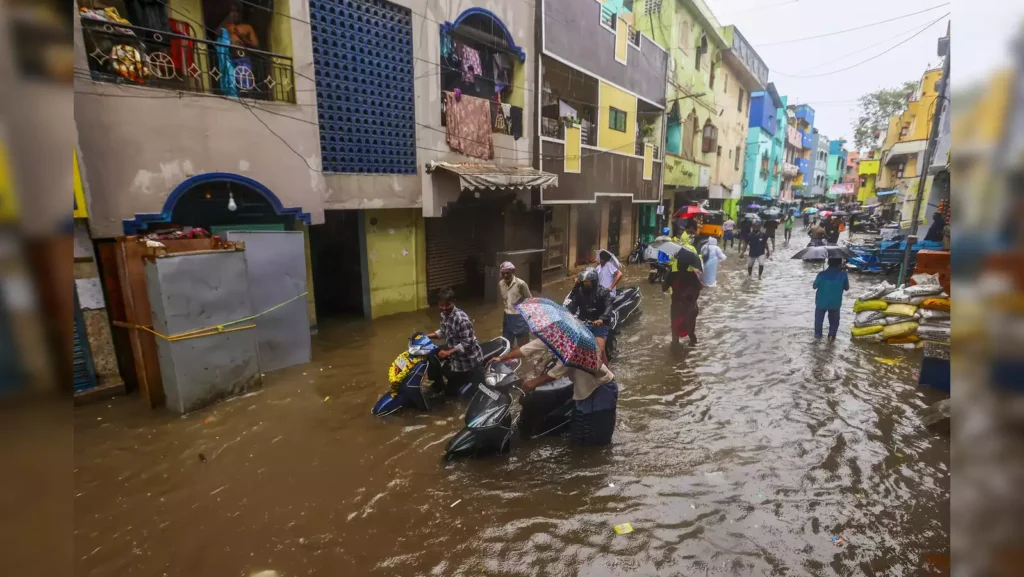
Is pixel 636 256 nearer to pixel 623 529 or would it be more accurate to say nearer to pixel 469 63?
pixel 469 63

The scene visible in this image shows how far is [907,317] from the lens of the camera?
8.84 metres

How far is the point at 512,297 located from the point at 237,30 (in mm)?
6310

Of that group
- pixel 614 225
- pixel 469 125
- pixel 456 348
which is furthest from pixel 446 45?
pixel 614 225

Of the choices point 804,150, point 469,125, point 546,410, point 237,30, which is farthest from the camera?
point 804,150

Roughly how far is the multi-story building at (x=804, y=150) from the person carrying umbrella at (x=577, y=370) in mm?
59585

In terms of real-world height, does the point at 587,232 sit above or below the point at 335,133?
below

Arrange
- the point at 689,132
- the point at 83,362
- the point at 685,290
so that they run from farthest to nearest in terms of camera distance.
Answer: the point at 689,132, the point at 685,290, the point at 83,362

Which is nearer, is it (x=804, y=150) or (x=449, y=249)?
(x=449, y=249)

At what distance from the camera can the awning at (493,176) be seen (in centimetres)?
1021

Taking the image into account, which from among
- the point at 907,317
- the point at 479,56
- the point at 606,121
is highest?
the point at 479,56

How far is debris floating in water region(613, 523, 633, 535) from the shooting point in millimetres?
4105

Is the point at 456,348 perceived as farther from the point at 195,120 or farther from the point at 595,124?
the point at 595,124

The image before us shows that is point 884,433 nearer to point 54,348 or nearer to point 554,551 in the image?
point 554,551

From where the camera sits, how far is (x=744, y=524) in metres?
4.21
